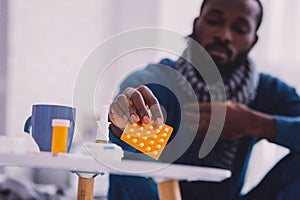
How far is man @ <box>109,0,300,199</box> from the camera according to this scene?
154cm

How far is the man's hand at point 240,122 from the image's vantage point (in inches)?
60.6

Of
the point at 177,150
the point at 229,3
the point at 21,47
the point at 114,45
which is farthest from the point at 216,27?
the point at 21,47

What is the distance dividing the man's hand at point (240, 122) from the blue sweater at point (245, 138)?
19 millimetres

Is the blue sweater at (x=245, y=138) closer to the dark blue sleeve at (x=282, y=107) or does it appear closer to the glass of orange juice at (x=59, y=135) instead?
the dark blue sleeve at (x=282, y=107)

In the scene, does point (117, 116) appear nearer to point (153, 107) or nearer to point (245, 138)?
point (153, 107)

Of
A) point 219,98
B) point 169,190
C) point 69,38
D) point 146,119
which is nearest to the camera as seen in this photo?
point 146,119

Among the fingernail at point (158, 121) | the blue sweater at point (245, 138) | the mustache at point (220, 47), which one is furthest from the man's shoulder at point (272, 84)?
the fingernail at point (158, 121)

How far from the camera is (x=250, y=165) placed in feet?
5.14

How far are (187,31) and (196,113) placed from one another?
0.86 ft

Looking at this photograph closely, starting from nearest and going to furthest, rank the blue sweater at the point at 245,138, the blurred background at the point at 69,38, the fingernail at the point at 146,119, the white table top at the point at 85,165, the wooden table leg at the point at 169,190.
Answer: the white table top at the point at 85,165 < the fingernail at the point at 146,119 < the wooden table leg at the point at 169,190 < the blue sweater at the point at 245,138 < the blurred background at the point at 69,38

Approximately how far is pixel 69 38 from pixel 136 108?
1.00m

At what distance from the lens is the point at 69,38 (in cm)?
189

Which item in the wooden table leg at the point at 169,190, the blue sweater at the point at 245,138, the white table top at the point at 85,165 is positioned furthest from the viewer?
the blue sweater at the point at 245,138

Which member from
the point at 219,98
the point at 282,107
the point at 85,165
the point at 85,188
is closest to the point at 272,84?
the point at 282,107
